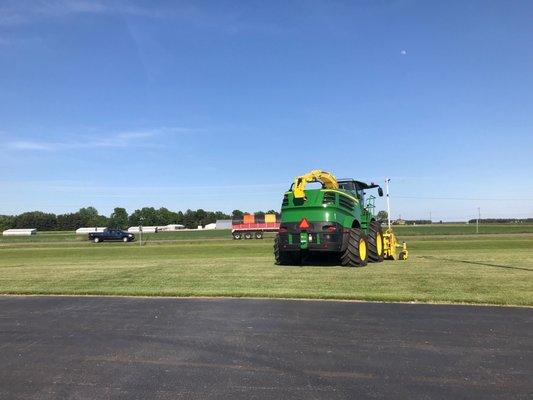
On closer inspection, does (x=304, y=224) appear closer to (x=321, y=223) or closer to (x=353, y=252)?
(x=321, y=223)

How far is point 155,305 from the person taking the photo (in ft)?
34.1

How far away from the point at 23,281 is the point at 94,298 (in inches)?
201

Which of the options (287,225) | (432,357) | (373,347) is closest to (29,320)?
(373,347)

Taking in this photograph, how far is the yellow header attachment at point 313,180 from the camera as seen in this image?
17.7 metres

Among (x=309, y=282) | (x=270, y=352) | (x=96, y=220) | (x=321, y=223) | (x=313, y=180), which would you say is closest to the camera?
(x=270, y=352)

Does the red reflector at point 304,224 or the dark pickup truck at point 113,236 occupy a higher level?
the red reflector at point 304,224

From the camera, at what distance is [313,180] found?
1892 centimetres

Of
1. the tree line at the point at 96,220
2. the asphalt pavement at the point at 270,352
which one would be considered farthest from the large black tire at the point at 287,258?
the tree line at the point at 96,220

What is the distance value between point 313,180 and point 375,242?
3.62 m

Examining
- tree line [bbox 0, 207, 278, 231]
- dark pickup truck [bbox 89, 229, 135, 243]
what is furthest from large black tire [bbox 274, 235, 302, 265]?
tree line [bbox 0, 207, 278, 231]

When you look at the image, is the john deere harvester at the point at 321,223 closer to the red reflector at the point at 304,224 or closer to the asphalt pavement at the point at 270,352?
the red reflector at the point at 304,224

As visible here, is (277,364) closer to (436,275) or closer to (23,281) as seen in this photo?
(436,275)

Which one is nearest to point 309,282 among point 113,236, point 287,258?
point 287,258

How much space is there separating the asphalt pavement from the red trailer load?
188ft
